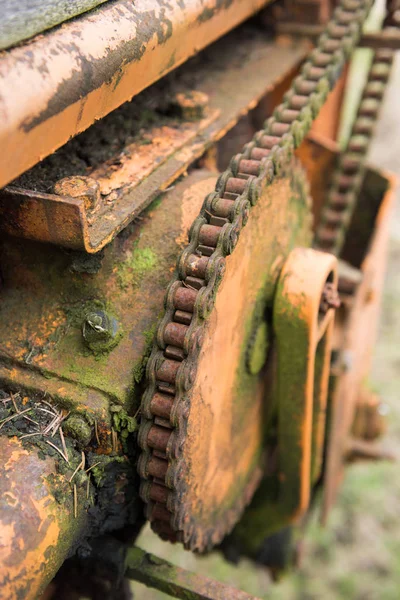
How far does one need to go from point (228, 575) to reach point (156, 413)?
3.23m

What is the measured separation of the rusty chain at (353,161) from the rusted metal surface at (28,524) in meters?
2.28

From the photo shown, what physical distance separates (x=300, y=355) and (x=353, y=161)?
6.04 feet

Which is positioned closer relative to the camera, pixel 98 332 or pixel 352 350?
pixel 98 332

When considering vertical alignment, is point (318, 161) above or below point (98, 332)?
below

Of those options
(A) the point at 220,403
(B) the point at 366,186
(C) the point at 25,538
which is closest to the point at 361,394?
(B) the point at 366,186

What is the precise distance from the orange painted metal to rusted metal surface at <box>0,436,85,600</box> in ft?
3.04

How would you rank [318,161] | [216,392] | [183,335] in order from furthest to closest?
[318,161], [216,392], [183,335]

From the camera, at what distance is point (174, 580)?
212 cm

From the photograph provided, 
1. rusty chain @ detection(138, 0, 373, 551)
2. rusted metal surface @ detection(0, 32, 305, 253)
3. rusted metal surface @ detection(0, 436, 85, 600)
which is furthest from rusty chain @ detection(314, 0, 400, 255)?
rusted metal surface @ detection(0, 436, 85, 600)

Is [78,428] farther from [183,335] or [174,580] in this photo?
[174,580]

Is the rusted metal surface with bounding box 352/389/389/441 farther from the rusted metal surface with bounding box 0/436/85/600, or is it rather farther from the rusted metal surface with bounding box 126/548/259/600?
the rusted metal surface with bounding box 0/436/85/600

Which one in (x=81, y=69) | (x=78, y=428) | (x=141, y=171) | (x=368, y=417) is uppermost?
(x=81, y=69)

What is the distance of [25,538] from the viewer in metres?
1.65

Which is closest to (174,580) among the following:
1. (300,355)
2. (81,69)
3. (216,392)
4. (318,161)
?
(216,392)
